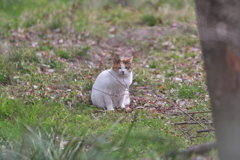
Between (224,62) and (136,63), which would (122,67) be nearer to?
(136,63)

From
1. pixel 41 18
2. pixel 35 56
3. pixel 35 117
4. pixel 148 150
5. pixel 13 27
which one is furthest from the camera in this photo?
pixel 41 18

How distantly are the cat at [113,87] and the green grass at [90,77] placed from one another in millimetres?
175

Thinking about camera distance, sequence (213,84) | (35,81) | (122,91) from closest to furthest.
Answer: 1. (213,84)
2. (122,91)
3. (35,81)

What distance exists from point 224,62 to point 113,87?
3630mm

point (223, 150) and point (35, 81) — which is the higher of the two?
point (223, 150)

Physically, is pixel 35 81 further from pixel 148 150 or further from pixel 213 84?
pixel 213 84

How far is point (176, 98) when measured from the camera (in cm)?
639

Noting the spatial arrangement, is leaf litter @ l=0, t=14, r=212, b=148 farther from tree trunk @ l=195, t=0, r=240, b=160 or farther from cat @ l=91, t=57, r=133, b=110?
tree trunk @ l=195, t=0, r=240, b=160

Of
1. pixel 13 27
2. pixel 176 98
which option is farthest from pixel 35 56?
pixel 176 98

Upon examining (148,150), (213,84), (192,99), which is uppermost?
(213,84)

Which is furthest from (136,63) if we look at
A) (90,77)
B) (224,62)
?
(224,62)

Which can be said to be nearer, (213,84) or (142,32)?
(213,84)

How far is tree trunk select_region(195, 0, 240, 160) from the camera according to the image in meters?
2.46

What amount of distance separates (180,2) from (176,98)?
20.1ft
